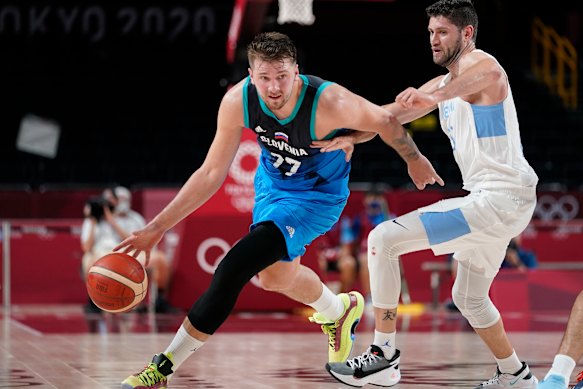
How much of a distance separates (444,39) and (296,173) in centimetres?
110

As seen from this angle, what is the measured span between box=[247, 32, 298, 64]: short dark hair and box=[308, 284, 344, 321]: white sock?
1639 mm

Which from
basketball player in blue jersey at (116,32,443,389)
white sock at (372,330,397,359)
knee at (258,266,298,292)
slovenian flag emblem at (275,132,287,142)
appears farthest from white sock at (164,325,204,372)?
slovenian flag emblem at (275,132,287,142)

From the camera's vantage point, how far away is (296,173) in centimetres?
597

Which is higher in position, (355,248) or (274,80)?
(274,80)

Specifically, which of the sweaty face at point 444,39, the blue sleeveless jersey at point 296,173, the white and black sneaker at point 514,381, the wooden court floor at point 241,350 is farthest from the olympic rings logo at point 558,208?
the sweaty face at point 444,39

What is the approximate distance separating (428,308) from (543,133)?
10788mm

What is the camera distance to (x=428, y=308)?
48.1 ft

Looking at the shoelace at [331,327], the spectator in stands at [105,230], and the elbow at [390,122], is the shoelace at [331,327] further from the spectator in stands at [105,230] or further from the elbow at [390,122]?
the spectator in stands at [105,230]

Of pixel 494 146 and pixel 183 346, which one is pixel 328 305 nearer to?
pixel 183 346

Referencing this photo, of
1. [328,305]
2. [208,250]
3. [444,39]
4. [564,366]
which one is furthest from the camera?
[208,250]

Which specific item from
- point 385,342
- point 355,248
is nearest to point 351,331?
point 385,342

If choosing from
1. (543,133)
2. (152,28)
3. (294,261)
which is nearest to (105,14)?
(152,28)

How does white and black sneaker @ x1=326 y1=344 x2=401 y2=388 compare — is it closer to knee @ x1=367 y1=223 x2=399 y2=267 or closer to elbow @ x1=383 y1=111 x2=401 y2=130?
knee @ x1=367 y1=223 x2=399 y2=267

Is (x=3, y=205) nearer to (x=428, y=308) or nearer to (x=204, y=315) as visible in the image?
(x=428, y=308)
